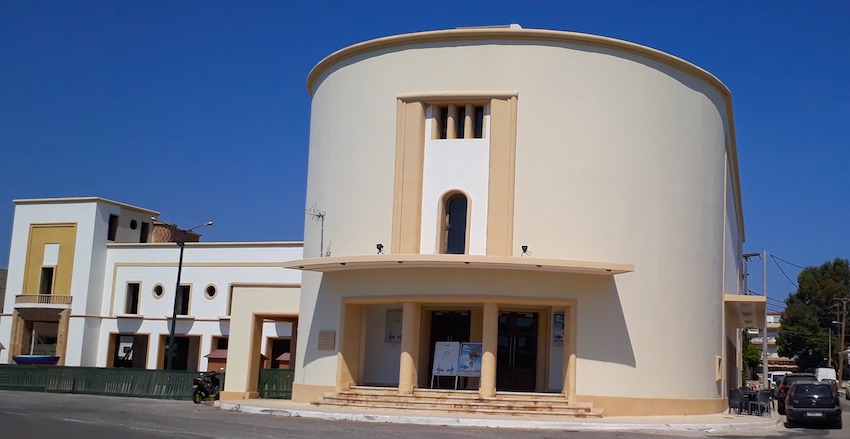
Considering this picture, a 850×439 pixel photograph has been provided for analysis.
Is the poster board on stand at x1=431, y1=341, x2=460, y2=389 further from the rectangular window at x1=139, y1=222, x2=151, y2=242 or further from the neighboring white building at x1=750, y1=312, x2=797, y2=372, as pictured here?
the neighboring white building at x1=750, y1=312, x2=797, y2=372

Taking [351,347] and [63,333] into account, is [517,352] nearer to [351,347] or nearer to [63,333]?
[351,347]

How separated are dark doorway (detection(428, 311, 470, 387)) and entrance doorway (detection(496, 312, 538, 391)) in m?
1.03

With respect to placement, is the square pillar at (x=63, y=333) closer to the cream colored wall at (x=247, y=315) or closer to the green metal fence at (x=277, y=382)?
the cream colored wall at (x=247, y=315)

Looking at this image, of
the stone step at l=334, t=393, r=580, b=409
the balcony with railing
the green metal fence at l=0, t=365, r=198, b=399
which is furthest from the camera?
the balcony with railing

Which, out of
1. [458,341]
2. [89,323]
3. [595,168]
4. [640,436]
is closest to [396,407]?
[458,341]

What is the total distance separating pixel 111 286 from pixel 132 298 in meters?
1.36

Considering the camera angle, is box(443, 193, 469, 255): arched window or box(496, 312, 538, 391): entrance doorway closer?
box(443, 193, 469, 255): arched window

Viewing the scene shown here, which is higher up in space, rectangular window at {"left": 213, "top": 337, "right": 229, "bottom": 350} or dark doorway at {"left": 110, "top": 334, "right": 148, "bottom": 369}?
rectangular window at {"left": 213, "top": 337, "right": 229, "bottom": 350}

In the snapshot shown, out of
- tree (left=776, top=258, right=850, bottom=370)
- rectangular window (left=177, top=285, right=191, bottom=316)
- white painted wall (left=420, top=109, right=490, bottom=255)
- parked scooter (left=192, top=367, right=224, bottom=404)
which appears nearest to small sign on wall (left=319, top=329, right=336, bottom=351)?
white painted wall (left=420, top=109, right=490, bottom=255)

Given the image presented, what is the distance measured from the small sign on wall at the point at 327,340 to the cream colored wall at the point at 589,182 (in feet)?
1.21

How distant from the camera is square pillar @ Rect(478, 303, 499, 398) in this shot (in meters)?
23.5

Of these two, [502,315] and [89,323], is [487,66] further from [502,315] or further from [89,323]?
[89,323]

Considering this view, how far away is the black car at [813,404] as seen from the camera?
83.0 feet

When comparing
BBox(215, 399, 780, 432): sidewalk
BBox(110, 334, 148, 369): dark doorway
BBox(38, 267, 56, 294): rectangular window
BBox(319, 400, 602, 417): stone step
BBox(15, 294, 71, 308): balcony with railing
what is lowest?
BBox(215, 399, 780, 432): sidewalk
